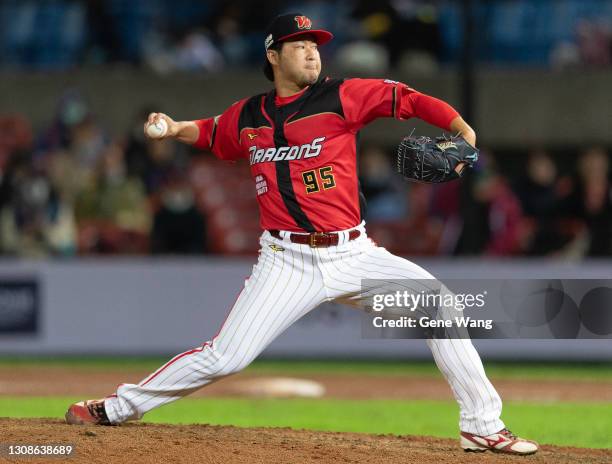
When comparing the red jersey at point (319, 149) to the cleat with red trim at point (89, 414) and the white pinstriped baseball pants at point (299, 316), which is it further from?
Answer: the cleat with red trim at point (89, 414)

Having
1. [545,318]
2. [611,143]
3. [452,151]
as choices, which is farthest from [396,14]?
[452,151]

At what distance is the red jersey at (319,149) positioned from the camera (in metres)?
6.59

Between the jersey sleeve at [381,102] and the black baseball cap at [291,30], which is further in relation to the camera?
the black baseball cap at [291,30]

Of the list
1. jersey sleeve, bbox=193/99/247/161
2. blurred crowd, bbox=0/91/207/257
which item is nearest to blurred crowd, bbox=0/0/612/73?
blurred crowd, bbox=0/91/207/257

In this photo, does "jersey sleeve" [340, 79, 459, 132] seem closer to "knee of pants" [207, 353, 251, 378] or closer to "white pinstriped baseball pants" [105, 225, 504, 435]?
"white pinstriped baseball pants" [105, 225, 504, 435]

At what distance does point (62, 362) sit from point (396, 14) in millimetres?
6047

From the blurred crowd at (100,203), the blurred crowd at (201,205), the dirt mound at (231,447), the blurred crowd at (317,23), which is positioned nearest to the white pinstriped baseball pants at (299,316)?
the dirt mound at (231,447)

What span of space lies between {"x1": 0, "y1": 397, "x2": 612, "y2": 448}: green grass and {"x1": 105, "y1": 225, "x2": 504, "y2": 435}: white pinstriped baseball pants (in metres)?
2.30

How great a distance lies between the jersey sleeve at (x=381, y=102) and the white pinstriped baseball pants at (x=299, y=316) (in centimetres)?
→ 66

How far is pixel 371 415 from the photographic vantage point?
408 inches

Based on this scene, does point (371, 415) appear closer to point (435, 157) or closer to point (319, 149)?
point (319, 149)

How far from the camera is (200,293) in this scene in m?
13.6

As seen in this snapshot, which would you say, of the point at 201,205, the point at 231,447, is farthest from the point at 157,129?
the point at 201,205

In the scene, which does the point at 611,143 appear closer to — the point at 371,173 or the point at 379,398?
the point at 371,173
